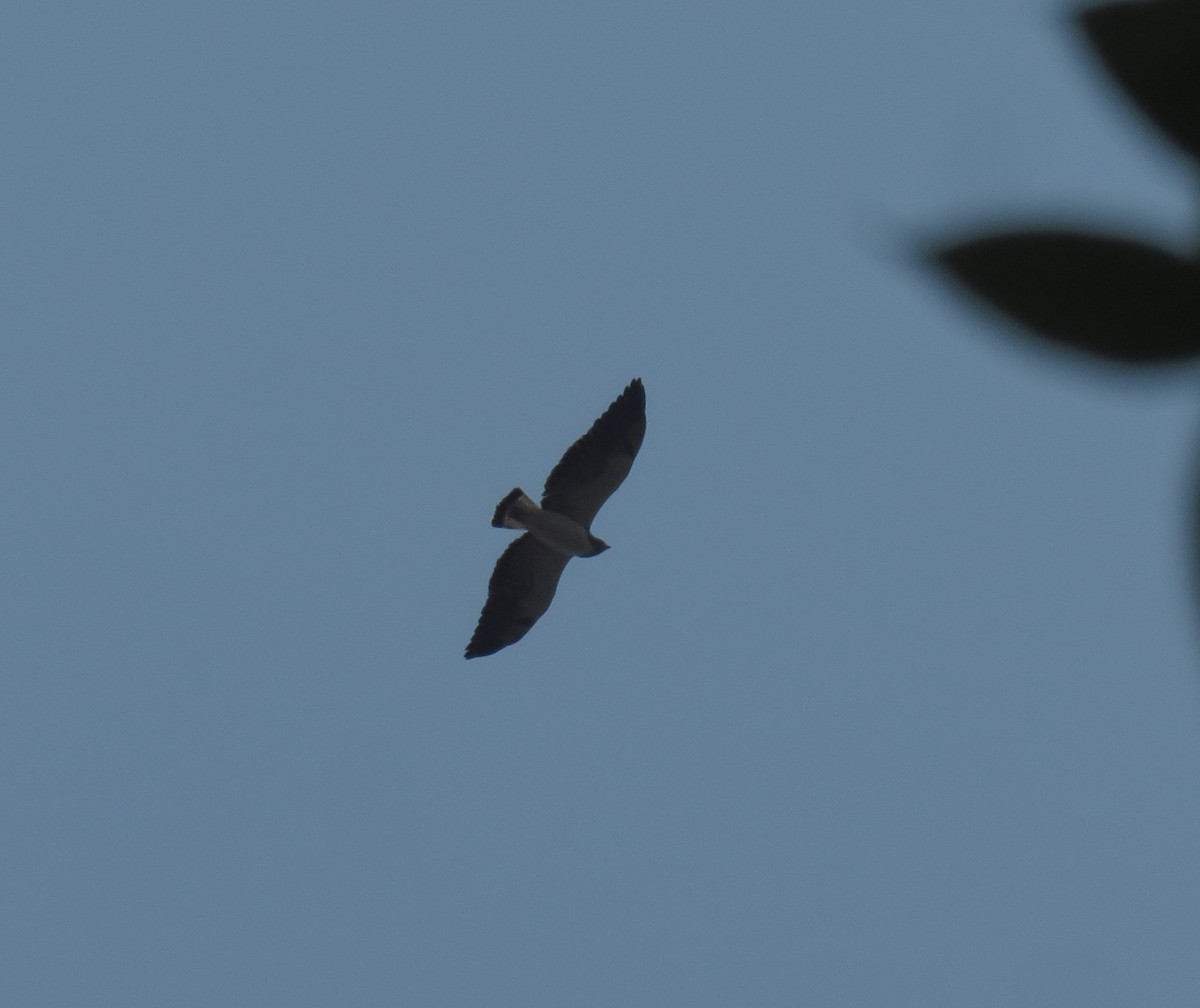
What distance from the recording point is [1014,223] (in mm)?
957

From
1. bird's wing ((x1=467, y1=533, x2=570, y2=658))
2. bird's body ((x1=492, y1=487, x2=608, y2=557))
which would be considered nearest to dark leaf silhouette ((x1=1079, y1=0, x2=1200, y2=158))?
bird's body ((x1=492, y1=487, x2=608, y2=557))

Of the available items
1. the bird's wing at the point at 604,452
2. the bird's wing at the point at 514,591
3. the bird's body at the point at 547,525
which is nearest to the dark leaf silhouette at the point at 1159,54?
the bird's wing at the point at 604,452

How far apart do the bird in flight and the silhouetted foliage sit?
48.4 ft

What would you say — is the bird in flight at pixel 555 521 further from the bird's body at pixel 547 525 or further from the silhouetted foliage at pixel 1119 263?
the silhouetted foliage at pixel 1119 263

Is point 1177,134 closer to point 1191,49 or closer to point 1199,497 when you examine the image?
point 1191,49

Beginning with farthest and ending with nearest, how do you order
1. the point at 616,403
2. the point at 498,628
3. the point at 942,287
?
the point at 498,628
the point at 616,403
the point at 942,287

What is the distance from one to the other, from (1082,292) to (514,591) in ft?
52.4

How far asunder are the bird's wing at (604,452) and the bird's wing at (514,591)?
0.83 m

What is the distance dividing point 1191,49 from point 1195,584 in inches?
15.0

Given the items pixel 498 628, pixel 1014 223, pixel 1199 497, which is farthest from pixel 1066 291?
pixel 498 628

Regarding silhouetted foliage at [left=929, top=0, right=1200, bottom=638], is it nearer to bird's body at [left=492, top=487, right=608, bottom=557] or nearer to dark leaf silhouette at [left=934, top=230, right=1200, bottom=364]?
dark leaf silhouette at [left=934, top=230, right=1200, bottom=364]

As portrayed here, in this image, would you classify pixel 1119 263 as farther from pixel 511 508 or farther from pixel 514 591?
pixel 514 591

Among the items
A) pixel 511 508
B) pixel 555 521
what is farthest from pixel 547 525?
pixel 511 508

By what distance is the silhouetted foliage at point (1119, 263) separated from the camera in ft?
3.15
